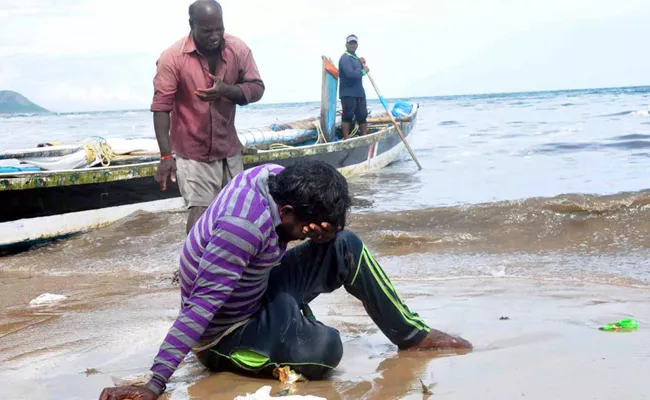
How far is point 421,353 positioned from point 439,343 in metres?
0.08

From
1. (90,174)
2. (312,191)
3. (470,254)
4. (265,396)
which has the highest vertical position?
(312,191)

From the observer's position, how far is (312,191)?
2.46 meters

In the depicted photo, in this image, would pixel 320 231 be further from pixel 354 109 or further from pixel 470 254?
pixel 354 109

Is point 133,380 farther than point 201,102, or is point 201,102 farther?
point 201,102

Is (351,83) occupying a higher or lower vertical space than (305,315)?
higher

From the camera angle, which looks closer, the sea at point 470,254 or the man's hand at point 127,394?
the man's hand at point 127,394

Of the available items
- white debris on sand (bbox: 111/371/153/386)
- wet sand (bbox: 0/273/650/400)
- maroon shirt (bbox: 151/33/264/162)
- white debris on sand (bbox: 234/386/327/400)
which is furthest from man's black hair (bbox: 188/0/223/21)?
white debris on sand (bbox: 234/386/327/400)

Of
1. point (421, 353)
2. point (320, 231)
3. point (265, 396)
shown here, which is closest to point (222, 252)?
point (320, 231)

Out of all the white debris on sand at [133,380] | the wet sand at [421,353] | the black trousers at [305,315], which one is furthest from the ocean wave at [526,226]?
the white debris on sand at [133,380]

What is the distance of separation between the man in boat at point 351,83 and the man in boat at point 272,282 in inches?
320

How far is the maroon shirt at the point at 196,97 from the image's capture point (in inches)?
184

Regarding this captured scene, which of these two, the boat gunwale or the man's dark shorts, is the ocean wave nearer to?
the boat gunwale

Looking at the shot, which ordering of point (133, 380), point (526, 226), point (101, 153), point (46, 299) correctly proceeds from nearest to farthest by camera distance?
point (133, 380)
point (46, 299)
point (526, 226)
point (101, 153)

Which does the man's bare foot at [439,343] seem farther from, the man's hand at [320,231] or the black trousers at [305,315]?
the man's hand at [320,231]
